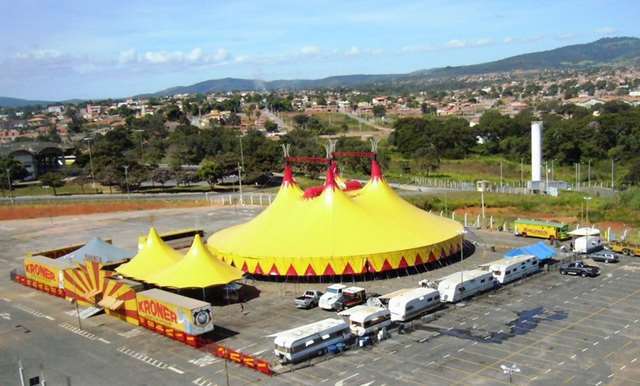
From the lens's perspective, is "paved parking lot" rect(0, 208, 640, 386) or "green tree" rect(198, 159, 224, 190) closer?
"paved parking lot" rect(0, 208, 640, 386)

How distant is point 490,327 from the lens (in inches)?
1201

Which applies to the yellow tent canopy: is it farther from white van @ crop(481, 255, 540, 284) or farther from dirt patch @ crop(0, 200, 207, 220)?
dirt patch @ crop(0, 200, 207, 220)

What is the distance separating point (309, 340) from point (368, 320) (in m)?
3.58

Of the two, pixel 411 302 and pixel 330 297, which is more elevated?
pixel 411 302

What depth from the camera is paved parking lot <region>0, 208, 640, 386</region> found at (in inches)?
1011

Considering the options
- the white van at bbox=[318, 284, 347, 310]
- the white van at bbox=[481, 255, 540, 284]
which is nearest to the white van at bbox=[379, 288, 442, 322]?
the white van at bbox=[318, 284, 347, 310]

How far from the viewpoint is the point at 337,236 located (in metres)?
40.1

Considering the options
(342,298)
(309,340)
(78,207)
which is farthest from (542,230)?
(78,207)

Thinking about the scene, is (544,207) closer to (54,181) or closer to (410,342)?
(410,342)

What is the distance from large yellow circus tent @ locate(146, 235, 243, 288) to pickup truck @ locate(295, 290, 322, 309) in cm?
400

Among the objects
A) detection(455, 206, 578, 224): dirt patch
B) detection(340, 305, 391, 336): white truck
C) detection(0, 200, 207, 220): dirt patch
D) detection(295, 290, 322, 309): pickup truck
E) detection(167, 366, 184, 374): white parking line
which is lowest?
detection(455, 206, 578, 224): dirt patch

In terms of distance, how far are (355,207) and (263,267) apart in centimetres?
765

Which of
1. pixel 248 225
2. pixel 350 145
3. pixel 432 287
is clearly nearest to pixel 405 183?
pixel 350 145

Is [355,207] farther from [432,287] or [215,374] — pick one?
[215,374]
